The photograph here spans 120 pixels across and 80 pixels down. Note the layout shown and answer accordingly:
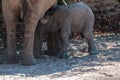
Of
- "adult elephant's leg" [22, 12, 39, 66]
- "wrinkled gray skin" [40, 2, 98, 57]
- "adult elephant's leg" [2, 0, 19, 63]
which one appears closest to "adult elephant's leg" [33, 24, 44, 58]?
"wrinkled gray skin" [40, 2, 98, 57]

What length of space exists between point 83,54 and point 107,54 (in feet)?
1.81

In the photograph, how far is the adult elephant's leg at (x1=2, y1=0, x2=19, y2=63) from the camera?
354 inches

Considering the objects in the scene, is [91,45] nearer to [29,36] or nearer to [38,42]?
[38,42]

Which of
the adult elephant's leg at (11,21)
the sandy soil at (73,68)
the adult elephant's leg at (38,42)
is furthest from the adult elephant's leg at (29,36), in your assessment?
the adult elephant's leg at (38,42)

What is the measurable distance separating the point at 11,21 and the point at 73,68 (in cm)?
156

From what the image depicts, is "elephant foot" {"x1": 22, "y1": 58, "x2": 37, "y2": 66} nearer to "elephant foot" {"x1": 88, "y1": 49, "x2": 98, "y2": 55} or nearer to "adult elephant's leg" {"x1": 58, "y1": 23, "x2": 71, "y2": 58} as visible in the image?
"adult elephant's leg" {"x1": 58, "y1": 23, "x2": 71, "y2": 58}

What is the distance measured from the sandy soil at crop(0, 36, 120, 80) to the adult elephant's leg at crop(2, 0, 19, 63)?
258mm

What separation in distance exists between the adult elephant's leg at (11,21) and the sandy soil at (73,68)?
26cm

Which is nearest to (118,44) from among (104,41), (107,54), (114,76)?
(104,41)

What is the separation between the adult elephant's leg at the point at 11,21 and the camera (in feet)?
29.5

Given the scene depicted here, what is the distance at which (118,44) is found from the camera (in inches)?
469

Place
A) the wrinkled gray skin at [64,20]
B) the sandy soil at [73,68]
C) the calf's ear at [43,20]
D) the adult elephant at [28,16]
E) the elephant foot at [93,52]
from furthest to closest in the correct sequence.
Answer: the elephant foot at [93,52]
the wrinkled gray skin at [64,20]
the calf's ear at [43,20]
the adult elephant at [28,16]
the sandy soil at [73,68]

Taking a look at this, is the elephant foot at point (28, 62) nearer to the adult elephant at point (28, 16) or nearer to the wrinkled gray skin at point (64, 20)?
the adult elephant at point (28, 16)

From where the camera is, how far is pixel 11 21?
9.10 m
